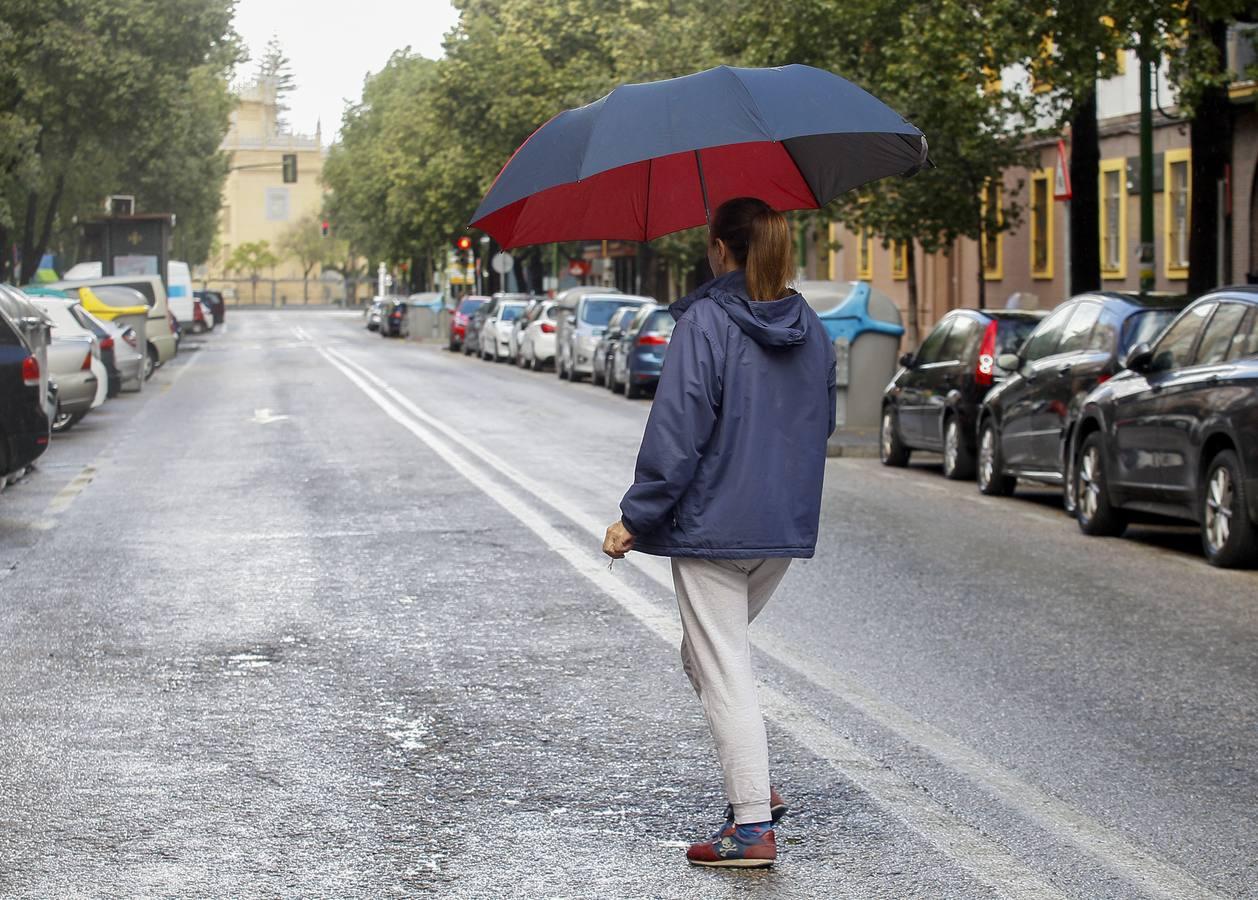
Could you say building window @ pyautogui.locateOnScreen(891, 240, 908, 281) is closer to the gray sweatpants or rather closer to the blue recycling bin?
the blue recycling bin

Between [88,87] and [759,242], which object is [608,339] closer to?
[88,87]

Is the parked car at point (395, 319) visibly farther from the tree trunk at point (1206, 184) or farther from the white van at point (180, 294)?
the tree trunk at point (1206, 184)

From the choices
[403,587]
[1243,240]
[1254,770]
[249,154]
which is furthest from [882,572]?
[249,154]

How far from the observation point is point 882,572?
38.2 ft

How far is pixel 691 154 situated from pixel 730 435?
1.42 meters

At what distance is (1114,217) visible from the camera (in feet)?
123

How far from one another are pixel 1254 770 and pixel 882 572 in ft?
16.7

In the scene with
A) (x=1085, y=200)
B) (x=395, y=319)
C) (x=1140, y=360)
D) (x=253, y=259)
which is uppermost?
(x=253, y=259)

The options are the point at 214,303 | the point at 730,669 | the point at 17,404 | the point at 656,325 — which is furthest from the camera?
the point at 214,303

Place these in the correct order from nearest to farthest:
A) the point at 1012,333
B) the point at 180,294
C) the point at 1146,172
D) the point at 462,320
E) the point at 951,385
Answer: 1. the point at 1012,333
2. the point at 951,385
3. the point at 1146,172
4. the point at 462,320
5. the point at 180,294

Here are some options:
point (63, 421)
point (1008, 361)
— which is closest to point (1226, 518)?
point (1008, 361)

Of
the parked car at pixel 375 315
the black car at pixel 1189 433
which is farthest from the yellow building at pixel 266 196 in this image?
the black car at pixel 1189 433

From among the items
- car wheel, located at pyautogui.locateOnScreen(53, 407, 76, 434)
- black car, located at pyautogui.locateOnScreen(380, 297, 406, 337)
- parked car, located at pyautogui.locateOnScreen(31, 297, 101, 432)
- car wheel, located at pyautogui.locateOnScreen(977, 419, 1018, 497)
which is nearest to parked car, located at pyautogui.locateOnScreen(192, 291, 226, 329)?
black car, located at pyautogui.locateOnScreen(380, 297, 406, 337)

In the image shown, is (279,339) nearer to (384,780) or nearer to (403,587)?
(403,587)
